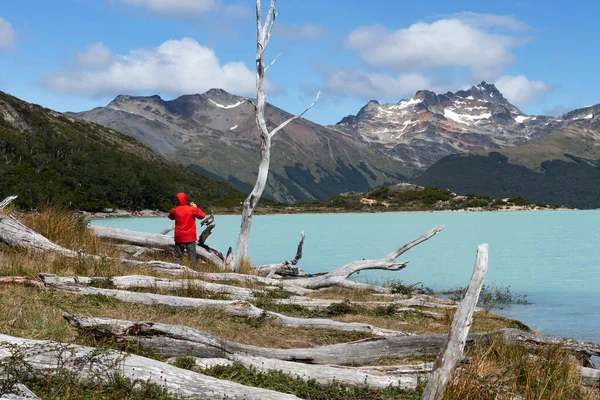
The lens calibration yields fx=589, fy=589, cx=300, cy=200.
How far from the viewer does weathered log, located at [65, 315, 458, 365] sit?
25.7ft

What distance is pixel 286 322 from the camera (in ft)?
38.9

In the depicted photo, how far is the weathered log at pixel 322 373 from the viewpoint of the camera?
7.62 metres

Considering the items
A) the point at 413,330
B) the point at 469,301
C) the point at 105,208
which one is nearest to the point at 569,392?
the point at 469,301

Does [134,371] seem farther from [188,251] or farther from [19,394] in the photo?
[188,251]

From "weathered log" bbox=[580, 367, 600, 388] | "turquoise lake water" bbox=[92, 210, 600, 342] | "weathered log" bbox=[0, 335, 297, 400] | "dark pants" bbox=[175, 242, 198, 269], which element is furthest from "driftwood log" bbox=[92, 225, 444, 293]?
"weathered log" bbox=[0, 335, 297, 400]

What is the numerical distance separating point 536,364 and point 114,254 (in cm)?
1395

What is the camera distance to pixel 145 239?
20922mm

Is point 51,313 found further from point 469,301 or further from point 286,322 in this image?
point 469,301

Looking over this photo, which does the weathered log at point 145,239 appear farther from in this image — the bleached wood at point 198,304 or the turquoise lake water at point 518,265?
the turquoise lake water at point 518,265

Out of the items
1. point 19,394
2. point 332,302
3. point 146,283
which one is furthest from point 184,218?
point 19,394

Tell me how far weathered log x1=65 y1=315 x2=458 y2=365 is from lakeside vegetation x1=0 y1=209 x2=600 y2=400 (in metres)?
0.16

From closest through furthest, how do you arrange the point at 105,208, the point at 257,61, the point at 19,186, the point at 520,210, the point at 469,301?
1. the point at 469,301
2. the point at 257,61
3. the point at 19,186
4. the point at 105,208
5. the point at 520,210

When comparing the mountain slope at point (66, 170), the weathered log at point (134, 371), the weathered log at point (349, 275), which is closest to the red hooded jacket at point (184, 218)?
the weathered log at point (349, 275)

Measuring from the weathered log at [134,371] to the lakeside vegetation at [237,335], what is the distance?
11 centimetres
